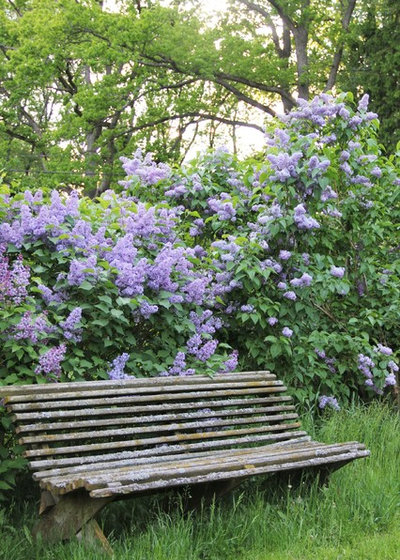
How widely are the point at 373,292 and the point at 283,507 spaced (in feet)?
9.51

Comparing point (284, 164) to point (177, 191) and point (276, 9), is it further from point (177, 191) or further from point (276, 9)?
point (276, 9)

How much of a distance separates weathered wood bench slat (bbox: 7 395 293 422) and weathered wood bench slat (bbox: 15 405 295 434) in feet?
0.10

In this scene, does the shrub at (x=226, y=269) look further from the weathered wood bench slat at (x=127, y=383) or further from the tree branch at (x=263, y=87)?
the tree branch at (x=263, y=87)

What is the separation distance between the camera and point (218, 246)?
5.52 m

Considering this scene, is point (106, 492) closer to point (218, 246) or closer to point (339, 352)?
point (218, 246)

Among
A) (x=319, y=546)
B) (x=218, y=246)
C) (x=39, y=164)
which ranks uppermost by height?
(x=39, y=164)

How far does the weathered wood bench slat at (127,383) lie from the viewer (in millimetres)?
3573

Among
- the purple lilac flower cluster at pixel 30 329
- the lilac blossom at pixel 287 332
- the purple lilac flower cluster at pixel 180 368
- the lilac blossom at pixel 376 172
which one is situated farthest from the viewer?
the lilac blossom at pixel 376 172

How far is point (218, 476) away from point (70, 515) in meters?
0.66

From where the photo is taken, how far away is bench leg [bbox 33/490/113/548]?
3070 mm

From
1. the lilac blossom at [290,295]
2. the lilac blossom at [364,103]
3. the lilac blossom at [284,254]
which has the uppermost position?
the lilac blossom at [364,103]

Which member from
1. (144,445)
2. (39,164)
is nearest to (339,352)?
(144,445)

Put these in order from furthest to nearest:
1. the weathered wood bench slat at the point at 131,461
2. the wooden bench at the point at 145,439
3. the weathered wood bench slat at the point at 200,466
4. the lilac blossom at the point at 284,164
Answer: the lilac blossom at the point at 284,164 < the weathered wood bench slat at the point at 131,461 < the wooden bench at the point at 145,439 < the weathered wood bench slat at the point at 200,466

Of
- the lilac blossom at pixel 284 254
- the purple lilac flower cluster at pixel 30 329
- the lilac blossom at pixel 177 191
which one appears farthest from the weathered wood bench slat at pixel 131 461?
the lilac blossom at pixel 177 191
